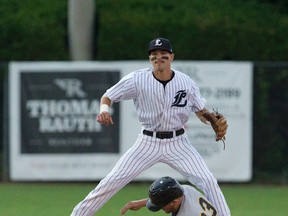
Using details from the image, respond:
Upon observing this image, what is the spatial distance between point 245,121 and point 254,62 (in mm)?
1078

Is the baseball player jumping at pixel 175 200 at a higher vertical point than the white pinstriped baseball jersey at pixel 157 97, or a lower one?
lower

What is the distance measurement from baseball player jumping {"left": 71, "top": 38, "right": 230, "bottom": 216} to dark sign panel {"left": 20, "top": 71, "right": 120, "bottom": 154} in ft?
20.0

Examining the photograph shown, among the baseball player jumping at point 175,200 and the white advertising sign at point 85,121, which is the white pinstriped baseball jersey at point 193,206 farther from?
the white advertising sign at point 85,121

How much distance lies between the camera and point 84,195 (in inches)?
551

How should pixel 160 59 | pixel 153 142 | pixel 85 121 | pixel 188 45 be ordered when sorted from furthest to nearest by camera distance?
pixel 188 45, pixel 85 121, pixel 153 142, pixel 160 59

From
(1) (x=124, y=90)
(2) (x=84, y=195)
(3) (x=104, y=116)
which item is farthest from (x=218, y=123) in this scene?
(2) (x=84, y=195)

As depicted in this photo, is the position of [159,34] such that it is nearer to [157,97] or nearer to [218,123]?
[218,123]

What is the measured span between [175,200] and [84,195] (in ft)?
21.2

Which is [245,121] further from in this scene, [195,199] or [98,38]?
[195,199]

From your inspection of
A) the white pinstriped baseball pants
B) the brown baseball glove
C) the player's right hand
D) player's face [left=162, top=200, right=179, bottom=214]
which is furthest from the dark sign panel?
player's face [left=162, top=200, right=179, bottom=214]

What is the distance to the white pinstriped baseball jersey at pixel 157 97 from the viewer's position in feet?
30.2

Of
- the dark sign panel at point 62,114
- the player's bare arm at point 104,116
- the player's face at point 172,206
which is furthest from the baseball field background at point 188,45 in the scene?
the player's face at point 172,206

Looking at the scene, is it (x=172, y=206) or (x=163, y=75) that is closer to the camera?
(x=172, y=206)

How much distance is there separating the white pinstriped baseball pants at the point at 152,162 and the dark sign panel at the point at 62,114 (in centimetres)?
613
